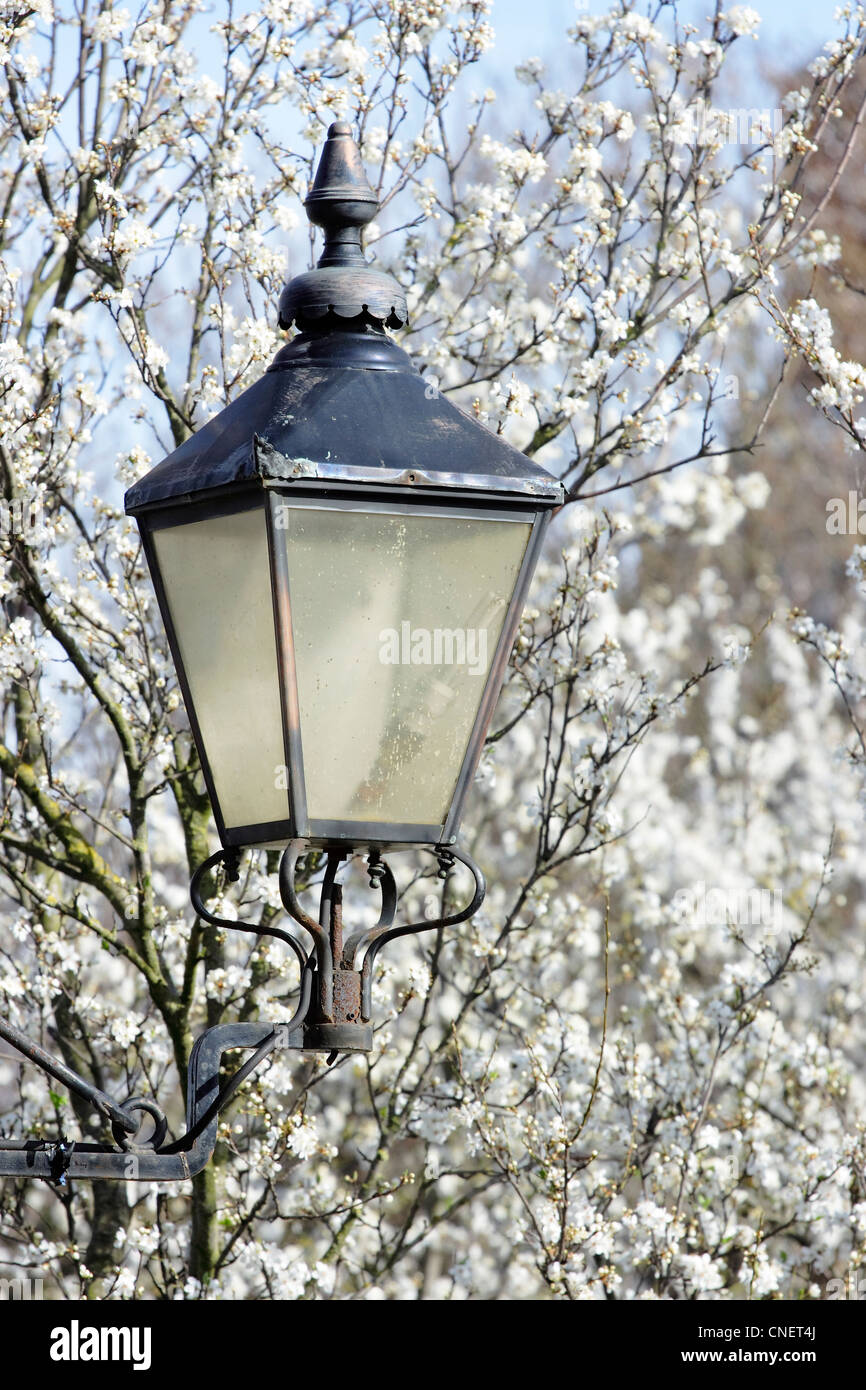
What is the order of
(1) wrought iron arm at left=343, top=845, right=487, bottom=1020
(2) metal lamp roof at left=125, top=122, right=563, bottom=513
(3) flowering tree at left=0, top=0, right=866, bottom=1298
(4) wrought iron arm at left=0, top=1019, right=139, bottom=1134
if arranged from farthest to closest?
(3) flowering tree at left=0, top=0, right=866, bottom=1298 → (1) wrought iron arm at left=343, top=845, right=487, bottom=1020 → (2) metal lamp roof at left=125, top=122, right=563, bottom=513 → (4) wrought iron arm at left=0, top=1019, right=139, bottom=1134

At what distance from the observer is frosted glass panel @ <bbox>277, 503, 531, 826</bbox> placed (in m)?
1.97

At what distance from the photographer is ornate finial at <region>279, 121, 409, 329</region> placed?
220 centimetres

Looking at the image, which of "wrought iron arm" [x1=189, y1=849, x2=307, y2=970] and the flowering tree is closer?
"wrought iron arm" [x1=189, y1=849, x2=307, y2=970]

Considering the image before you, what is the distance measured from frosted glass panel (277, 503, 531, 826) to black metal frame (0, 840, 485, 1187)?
4.3 inches

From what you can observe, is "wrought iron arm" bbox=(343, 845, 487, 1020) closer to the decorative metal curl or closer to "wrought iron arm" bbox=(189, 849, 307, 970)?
"wrought iron arm" bbox=(189, 849, 307, 970)

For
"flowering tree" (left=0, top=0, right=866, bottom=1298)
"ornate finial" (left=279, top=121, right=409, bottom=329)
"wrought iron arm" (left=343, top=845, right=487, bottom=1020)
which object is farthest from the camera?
"flowering tree" (left=0, top=0, right=866, bottom=1298)

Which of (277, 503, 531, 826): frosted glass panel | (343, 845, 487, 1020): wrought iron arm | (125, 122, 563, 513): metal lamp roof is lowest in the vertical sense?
(343, 845, 487, 1020): wrought iron arm

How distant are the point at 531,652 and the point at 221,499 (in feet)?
9.97

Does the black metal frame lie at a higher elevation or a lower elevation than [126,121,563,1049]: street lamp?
lower

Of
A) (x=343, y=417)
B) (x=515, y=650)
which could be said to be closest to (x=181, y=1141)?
(x=343, y=417)

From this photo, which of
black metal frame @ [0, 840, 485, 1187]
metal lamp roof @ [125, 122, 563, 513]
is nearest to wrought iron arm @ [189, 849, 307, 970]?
black metal frame @ [0, 840, 485, 1187]

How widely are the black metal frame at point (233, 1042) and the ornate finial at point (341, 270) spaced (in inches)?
30.8

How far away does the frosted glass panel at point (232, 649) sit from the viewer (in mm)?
1997
